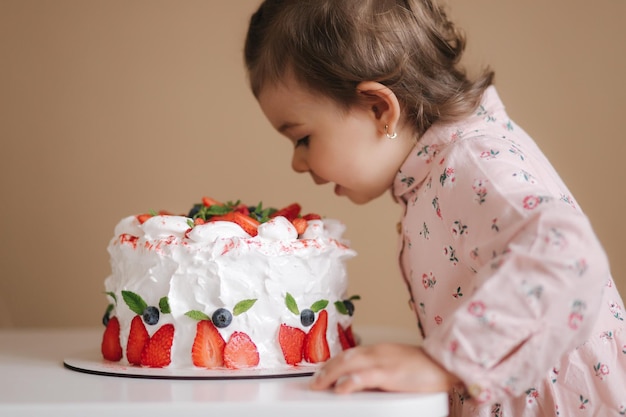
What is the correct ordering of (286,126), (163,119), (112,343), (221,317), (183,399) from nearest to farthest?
(183,399), (221,317), (112,343), (286,126), (163,119)

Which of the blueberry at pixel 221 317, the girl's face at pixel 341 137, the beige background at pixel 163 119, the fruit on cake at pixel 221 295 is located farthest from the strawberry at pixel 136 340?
the beige background at pixel 163 119

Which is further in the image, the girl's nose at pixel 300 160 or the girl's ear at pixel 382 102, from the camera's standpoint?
the girl's nose at pixel 300 160

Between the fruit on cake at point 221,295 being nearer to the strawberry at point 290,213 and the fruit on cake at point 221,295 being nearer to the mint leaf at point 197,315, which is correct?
the mint leaf at point 197,315

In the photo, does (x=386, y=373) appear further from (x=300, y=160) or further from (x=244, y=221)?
(x=300, y=160)

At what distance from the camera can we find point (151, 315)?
1048mm

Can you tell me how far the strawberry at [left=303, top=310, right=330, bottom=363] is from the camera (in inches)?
42.6

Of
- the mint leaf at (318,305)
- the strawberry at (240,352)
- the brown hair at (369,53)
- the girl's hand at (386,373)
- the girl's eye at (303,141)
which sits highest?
the brown hair at (369,53)

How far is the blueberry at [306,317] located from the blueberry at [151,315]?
199 mm

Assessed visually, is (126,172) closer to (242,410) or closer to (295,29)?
(295,29)

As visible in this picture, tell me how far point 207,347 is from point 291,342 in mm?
118

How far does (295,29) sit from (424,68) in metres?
0.21

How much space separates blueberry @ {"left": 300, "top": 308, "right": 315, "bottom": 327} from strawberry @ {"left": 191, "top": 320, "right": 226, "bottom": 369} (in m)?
A: 0.12

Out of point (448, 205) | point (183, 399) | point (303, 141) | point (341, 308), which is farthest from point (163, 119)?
point (183, 399)

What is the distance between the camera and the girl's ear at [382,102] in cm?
117
